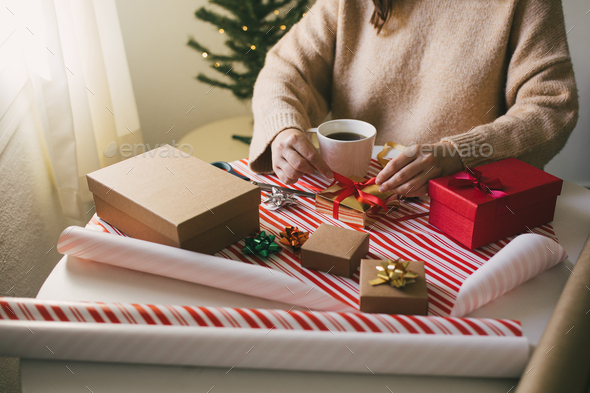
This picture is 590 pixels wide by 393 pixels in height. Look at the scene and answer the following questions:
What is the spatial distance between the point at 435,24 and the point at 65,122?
1.11m

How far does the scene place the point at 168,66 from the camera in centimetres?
215

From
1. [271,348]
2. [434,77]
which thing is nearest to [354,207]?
[271,348]

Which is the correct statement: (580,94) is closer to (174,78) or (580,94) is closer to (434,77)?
(434,77)

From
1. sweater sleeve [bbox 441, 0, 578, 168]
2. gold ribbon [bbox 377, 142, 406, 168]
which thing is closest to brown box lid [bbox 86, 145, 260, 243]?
gold ribbon [bbox 377, 142, 406, 168]

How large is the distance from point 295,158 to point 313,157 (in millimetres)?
40

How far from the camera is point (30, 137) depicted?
1286 millimetres

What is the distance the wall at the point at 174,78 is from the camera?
1839 millimetres

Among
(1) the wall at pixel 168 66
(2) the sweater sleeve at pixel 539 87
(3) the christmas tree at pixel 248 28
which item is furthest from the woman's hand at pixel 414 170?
(1) the wall at pixel 168 66

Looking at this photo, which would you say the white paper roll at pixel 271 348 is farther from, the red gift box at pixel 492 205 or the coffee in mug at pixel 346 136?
the coffee in mug at pixel 346 136

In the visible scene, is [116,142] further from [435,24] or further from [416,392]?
[416,392]

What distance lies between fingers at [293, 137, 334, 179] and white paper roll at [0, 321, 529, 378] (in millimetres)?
430

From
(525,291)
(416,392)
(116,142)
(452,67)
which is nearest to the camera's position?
(416,392)

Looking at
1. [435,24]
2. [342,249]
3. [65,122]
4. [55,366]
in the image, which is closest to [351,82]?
[435,24]

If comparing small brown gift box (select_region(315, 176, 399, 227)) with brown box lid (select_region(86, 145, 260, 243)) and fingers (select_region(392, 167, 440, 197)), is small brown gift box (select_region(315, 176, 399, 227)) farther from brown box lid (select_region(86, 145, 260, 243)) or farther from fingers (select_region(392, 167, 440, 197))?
brown box lid (select_region(86, 145, 260, 243))
